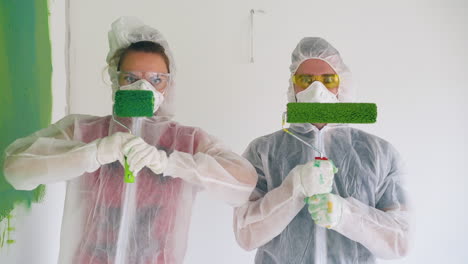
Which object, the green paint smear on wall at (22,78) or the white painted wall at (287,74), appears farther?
the white painted wall at (287,74)

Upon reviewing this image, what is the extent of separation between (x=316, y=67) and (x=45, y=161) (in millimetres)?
918

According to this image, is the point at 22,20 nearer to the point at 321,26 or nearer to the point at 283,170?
the point at 283,170

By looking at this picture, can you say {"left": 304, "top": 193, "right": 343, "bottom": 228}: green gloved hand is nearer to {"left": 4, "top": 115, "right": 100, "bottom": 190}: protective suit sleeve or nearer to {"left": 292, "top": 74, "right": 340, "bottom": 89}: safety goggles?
{"left": 292, "top": 74, "right": 340, "bottom": 89}: safety goggles

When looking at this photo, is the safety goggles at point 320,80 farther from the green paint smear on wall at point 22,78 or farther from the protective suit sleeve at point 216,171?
the green paint smear on wall at point 22,78

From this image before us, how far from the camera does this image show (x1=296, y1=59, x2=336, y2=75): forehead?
1426mm

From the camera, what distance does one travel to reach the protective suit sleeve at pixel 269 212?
1.26m

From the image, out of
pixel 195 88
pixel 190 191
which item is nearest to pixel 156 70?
pixel 190 191

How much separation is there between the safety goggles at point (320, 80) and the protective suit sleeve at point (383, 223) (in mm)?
368

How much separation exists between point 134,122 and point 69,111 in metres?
0.92

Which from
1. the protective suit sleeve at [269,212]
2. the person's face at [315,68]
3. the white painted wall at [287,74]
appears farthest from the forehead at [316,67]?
the white painted wall at [287,74]

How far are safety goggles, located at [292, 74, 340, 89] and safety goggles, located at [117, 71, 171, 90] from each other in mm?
470

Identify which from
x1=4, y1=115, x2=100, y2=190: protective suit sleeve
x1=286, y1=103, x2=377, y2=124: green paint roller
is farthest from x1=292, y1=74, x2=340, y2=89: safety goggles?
x1=4, y1=115, x2=100, y2=190: protective suit sleeve

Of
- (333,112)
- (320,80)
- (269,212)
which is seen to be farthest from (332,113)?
(269,212)

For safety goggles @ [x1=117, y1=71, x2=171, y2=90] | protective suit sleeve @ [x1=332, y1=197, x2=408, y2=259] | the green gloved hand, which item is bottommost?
protective suit sleeve @ [x1=332, y1=197, x2=408, y2=259]
